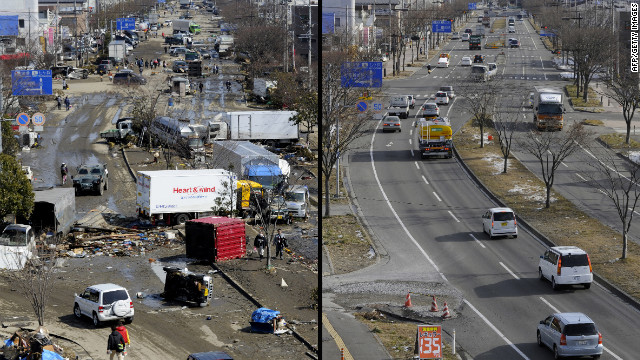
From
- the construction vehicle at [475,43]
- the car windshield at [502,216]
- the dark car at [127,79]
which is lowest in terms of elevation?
the car windshield at [502,216]

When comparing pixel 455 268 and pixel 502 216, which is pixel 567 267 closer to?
pixel 455 268

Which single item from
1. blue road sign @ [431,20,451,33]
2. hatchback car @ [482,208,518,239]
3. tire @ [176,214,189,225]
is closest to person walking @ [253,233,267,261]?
tire @ [176,214,189,225]

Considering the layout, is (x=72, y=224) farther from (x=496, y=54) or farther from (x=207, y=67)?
(x=496, y=54)

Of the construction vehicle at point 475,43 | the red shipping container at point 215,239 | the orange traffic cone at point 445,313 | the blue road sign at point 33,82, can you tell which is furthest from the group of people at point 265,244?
the construction vehicle at point 475,43

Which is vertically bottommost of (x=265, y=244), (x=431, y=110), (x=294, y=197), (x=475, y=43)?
(x=265, y=244)

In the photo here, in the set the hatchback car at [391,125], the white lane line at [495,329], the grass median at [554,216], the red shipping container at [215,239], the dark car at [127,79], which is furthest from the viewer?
the dark car at [127,79]

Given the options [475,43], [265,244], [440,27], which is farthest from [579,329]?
[475,43]

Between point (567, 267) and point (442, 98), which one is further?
point (442, 98)

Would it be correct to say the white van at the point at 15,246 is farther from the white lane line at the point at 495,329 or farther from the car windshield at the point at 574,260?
the car windshield at the point at 574,260
